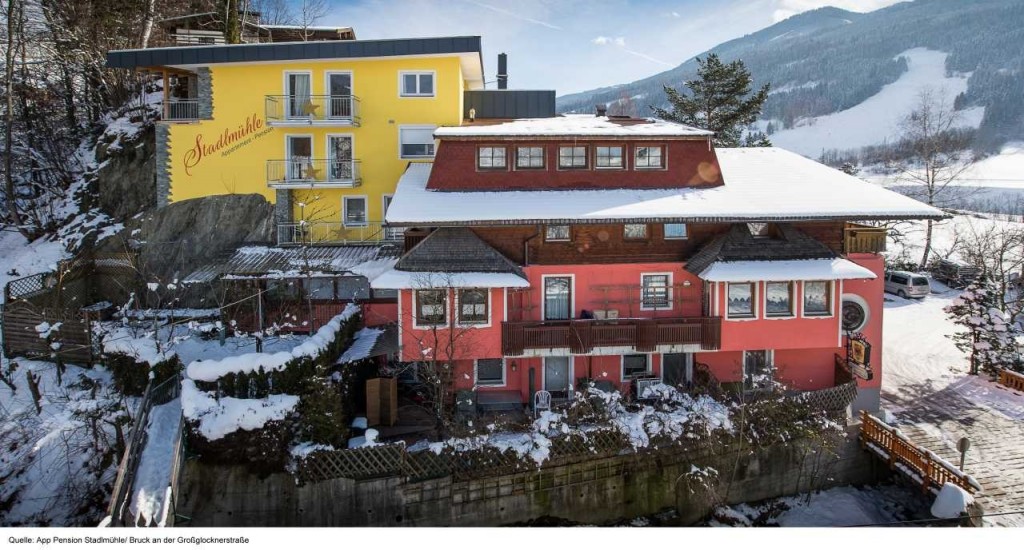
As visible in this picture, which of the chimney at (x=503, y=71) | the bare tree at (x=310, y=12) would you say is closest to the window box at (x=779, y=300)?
the chimney at (x=503, y=71)

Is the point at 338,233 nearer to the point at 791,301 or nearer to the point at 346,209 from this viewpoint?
the point at 346,209

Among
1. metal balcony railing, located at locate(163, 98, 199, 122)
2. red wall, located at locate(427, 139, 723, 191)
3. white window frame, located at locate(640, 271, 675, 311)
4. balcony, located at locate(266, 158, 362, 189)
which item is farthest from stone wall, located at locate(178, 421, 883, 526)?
metal balcony railing, located at locate(163, 98, 199, 122)

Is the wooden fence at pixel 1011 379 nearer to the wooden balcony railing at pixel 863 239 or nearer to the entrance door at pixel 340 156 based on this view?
the wooden balcony railing at pixel 863 239

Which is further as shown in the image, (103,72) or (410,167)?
(103,72)

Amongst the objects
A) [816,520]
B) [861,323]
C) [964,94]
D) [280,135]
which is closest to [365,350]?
[280,135]

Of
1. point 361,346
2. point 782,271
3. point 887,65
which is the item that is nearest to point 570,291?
point 782,271

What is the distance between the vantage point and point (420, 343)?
13.8 metres

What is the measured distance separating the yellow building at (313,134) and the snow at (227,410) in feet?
29.6

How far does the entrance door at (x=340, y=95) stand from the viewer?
19.8 m

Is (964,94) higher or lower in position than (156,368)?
higher

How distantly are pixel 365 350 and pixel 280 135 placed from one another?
32.5 feet

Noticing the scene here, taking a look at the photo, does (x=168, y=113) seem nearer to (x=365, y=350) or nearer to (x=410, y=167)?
(x=410, y=167)

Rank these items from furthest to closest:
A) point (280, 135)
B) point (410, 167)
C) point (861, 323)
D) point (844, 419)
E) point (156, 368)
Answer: point (280, 135), point (410, 167), point (861, 323), point (844, 419), point (156, 368)

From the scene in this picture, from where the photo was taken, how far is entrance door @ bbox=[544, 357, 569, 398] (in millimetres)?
16156
